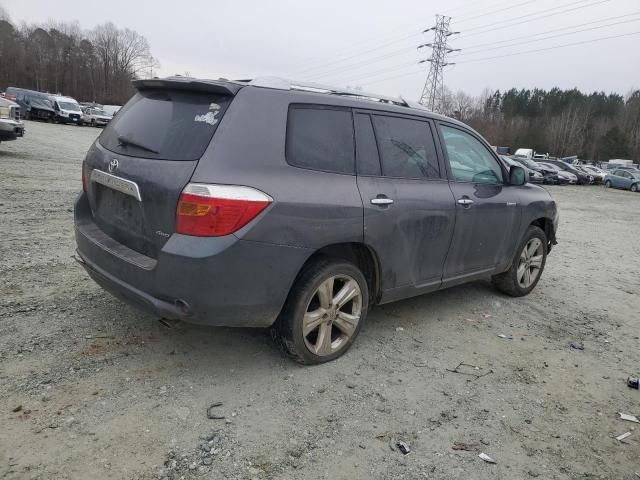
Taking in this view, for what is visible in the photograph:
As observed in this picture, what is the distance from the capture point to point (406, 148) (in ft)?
12.4

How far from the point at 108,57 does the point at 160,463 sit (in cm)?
11167

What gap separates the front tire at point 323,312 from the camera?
3104 mm

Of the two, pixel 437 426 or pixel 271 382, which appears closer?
pixel 437 426

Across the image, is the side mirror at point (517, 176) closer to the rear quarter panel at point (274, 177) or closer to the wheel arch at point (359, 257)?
the wheel arch at point (359, 257)

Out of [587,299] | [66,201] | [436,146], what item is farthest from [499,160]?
[66,201]

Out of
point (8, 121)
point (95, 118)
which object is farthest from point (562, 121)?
point (8, 121)

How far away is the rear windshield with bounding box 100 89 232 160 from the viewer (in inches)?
111

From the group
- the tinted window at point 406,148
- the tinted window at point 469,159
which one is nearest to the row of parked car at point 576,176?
the tinted window at point 469,159

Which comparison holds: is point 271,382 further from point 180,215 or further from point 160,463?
point 180,215

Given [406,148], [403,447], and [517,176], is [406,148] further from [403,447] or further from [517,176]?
[403,447]

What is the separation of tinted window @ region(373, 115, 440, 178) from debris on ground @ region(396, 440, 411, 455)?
1.85 m

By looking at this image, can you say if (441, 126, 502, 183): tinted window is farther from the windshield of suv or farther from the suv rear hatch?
the windshield of suv

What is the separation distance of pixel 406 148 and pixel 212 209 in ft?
5.97

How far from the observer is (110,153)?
10.6 feet
